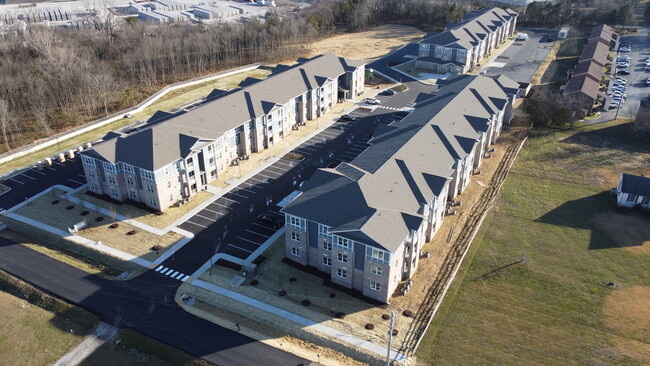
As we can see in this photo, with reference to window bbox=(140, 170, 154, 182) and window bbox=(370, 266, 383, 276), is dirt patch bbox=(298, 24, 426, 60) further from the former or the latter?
window bbox=(370, 266, 383, 276)

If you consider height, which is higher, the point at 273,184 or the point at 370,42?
the point at 370,42

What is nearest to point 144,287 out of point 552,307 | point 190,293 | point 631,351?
point 190,293

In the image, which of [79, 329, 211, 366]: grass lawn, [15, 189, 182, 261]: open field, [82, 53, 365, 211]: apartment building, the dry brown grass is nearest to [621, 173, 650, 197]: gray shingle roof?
[82, 53, 365, 211]: apartment building

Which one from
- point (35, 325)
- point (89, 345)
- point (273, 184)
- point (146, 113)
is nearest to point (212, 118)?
point (273, 184)

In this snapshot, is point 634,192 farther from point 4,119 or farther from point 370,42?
point 370,42

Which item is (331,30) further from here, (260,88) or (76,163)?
(76,163)

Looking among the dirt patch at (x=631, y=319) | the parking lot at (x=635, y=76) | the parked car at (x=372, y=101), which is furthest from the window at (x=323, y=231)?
the parking lot at (x=635, y=76)
